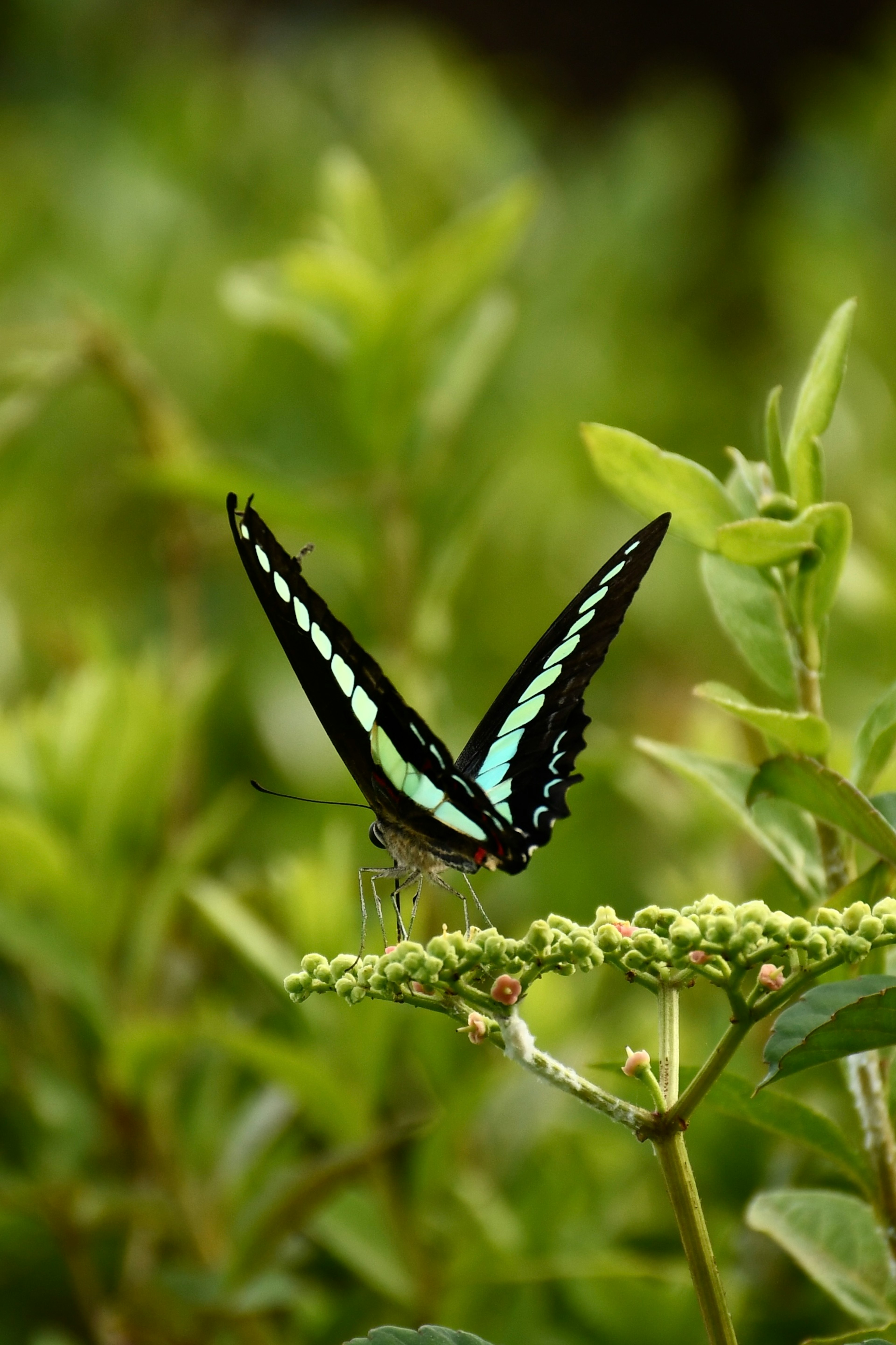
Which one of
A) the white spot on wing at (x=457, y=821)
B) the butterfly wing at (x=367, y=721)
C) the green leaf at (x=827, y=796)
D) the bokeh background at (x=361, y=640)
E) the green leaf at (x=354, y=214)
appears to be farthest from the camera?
the green leaf at (x=354, y=214)

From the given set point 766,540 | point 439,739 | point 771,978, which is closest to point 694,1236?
point 771,978

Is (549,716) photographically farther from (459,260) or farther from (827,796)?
(459,260)

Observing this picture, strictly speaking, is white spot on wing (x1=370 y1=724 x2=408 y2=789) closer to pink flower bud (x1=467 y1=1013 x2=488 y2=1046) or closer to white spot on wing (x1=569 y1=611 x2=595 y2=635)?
white spot on wing (x1=569 y1=611 x2=595 y2=635)

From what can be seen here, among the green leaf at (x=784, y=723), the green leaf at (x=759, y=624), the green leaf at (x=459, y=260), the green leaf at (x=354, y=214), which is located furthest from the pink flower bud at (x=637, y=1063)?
the green leaf at (x=354, y=214)

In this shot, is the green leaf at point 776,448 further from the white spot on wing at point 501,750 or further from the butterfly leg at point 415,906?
the butterfly leg at point 415,906

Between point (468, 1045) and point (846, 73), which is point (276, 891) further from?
point (846, 73)

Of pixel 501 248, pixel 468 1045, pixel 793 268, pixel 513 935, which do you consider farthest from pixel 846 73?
pixel 468 1045
